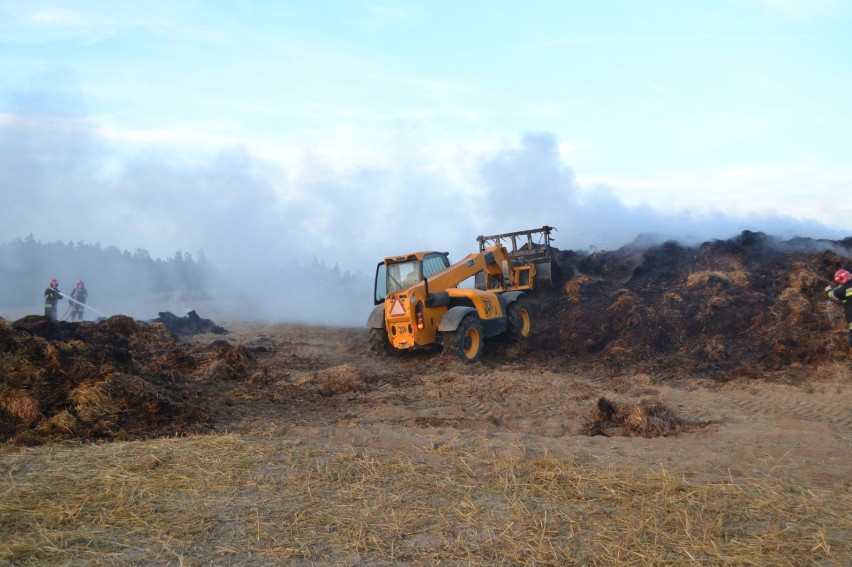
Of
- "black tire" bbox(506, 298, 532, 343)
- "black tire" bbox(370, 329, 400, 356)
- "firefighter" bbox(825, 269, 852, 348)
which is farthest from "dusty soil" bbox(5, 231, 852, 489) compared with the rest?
"firefighter" bbox(825, 269, 852, 348)

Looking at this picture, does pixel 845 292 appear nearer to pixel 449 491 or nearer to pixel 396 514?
pixel 449 491

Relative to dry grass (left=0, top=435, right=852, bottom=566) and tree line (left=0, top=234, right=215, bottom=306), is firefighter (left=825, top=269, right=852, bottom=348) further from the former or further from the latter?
tree line (left=0, top=234, right=215, bottom=306)

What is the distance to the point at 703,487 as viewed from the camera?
4.74 metres

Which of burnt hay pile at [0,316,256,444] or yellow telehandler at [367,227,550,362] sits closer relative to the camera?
burnt hay pile at [0,316,256,444]

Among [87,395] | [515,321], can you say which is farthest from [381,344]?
[87,395]

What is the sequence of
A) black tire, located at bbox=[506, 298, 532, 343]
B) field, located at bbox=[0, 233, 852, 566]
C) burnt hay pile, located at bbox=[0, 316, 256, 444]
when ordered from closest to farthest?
1. field, located at bbox=[0, 233, 852, 566]
2. burnt hay pile, located at bbox=[0, 316, 256, 444]
3. black tire, located at bbox=[506, 298, 532, 343]

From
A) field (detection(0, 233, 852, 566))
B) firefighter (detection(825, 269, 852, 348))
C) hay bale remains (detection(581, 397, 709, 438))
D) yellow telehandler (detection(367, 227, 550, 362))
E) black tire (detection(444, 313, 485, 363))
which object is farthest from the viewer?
yellow telehandler (detection(367, 227, 550, 362))

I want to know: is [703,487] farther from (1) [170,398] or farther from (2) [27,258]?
(2) [27,258]

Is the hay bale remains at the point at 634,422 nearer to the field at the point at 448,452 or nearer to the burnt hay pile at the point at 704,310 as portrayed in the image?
the field at the point at 448,452

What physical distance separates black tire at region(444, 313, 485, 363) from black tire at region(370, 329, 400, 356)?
5.27ft

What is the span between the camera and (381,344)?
15062 millimetres

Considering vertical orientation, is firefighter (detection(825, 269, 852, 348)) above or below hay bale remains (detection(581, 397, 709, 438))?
above

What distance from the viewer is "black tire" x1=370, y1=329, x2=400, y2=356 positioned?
15.0m

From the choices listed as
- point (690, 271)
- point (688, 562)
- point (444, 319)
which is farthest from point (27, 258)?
point (688, 562)
